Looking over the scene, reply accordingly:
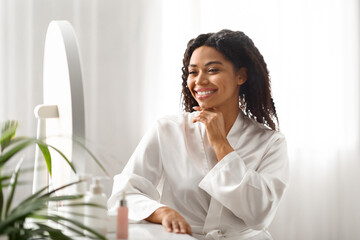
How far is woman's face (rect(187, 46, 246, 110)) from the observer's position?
2.01 meters

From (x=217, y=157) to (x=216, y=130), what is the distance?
0.39 feet

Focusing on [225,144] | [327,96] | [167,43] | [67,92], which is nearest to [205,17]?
[167,43]

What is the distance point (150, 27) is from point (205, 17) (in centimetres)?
37

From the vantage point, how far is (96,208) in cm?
123

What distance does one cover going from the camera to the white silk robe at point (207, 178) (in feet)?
5.84

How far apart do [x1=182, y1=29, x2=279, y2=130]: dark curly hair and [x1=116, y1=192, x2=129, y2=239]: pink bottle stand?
3.22ft

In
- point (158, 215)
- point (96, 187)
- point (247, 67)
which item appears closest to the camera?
point (96, 187)

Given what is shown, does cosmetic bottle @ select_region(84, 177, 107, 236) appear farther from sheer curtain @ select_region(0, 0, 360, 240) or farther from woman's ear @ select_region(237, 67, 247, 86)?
sheer curtain @ select_region(0, 0, 360, 240)

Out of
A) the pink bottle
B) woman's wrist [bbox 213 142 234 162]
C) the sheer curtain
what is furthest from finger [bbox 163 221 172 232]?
the sheer curtain

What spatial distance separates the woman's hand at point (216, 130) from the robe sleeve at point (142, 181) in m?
0.20

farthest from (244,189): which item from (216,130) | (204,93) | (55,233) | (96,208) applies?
(55,233)

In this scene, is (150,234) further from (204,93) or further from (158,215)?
(204,93)

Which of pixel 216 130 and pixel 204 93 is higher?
pixel 204 93

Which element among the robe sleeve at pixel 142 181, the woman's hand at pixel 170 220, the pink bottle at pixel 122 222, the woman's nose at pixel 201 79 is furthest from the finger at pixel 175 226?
the woman's nose at pixel 201 79
